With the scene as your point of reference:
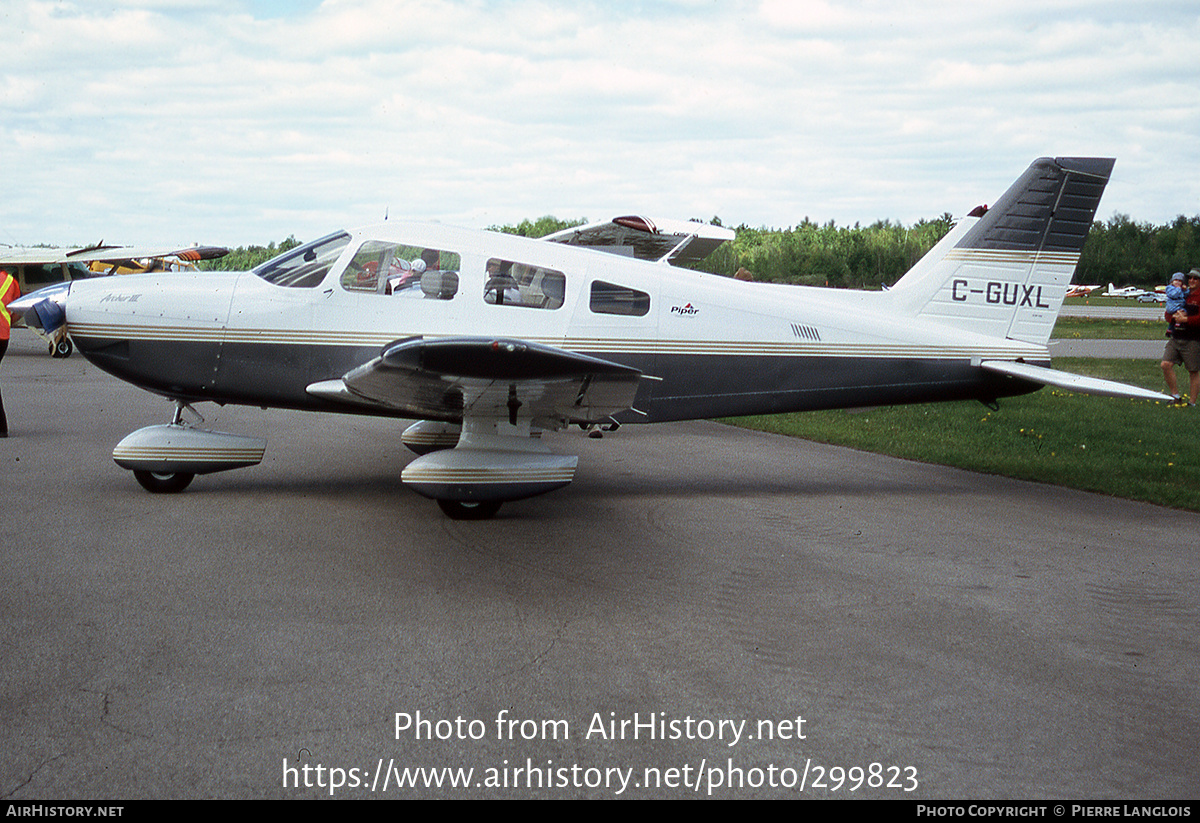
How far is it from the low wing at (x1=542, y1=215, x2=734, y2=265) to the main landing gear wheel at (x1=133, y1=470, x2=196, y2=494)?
8308 mm

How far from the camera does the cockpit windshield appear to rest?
7.85 meters

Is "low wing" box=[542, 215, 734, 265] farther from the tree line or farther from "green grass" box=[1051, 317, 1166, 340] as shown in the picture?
the tree line

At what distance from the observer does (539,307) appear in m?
7.85

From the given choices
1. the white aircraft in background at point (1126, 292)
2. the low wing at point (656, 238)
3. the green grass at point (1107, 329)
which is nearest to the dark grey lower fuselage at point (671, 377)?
the low wing at point (656, 238)

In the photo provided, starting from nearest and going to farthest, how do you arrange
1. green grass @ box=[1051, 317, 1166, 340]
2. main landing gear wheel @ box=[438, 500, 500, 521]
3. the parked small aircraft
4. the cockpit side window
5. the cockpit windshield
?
main landing gear wheel @ box=[438, 500, 500, 521]
the cockpit side window
the cockpit windshield
the parked small aircraft
green grass @ box=[1051, 317, 1166, 340]

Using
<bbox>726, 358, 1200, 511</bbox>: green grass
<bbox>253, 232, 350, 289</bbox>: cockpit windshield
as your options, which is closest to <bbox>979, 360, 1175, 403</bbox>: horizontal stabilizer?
<bbox>726, 358, 1200, 511</bbox>: green grass

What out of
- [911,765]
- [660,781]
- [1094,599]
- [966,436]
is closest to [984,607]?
[1094,599]

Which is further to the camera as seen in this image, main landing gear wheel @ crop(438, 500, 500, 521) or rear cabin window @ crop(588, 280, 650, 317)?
rear cabin window @ crop(588, 280, 650, 317)

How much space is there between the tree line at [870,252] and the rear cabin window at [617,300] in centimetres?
3423

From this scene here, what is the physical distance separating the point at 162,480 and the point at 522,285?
3.35m

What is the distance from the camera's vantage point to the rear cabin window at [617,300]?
7945 millimetres

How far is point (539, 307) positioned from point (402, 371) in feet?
6.17

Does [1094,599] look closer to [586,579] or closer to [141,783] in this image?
[586,579]

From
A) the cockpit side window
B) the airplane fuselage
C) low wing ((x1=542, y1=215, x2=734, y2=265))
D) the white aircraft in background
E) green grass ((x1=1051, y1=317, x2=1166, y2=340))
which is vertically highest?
the white aircraft in background
